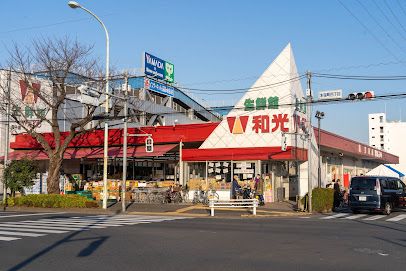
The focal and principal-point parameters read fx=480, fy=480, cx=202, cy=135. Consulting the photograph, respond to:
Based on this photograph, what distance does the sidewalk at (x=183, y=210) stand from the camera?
24109 mm

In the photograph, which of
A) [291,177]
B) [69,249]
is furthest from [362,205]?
[69,249]

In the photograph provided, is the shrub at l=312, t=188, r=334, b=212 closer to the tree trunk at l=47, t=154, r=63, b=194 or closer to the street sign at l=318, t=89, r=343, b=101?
the street sign at l=318, t=89, r=343, b=101

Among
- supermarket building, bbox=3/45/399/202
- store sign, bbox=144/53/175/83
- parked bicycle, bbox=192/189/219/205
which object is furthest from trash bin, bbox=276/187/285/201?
store sign, bbox=144/53/175/83

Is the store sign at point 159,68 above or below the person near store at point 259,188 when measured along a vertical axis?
above

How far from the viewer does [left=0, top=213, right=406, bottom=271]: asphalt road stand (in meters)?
9.72

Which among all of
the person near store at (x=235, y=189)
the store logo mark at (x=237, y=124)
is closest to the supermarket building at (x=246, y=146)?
the store logo mark at (x=237, y=124)

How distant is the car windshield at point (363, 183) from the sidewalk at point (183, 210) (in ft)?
10.7

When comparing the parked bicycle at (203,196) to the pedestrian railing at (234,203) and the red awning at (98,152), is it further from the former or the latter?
the red awning at (98,152)

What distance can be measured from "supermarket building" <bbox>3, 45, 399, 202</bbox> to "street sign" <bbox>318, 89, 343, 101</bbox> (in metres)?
2.38

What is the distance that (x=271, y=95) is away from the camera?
30.2 meters

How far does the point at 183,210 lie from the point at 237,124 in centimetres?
761

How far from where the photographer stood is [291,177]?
34.1m

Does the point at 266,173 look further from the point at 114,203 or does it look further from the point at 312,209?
the point at 114,203

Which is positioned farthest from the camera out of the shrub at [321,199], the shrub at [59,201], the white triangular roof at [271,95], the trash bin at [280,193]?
the trash bin at [280,193]
